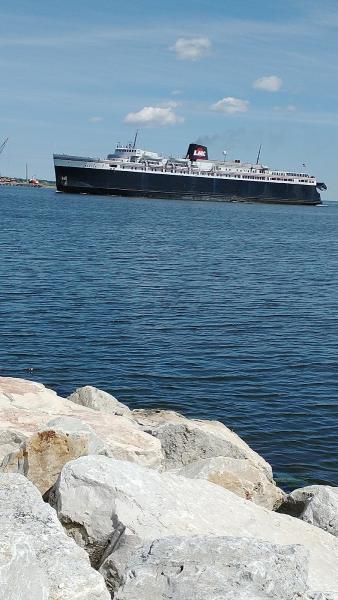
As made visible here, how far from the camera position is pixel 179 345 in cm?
1903

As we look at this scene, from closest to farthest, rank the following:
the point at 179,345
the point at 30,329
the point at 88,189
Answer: the point at 179,345 < the point at 30,329 < the point at 88,189

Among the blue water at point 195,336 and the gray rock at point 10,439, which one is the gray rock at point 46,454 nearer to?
the gray rock at point 10,439

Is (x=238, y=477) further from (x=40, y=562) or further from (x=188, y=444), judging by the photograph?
(x=40, y=562)

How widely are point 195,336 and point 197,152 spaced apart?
380 ft

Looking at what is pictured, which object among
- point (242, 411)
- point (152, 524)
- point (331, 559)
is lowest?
point (242, 411)

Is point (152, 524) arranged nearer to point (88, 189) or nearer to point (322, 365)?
point (322, 365)

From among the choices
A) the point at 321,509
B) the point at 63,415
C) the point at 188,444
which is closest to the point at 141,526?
the point at 321,509

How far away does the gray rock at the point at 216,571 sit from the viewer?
4266 mm

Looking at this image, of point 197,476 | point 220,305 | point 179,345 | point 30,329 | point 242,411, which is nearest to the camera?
point 197,476

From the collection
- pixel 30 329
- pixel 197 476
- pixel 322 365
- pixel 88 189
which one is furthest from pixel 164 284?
pixel 88 189

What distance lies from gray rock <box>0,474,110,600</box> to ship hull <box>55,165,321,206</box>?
382 feet

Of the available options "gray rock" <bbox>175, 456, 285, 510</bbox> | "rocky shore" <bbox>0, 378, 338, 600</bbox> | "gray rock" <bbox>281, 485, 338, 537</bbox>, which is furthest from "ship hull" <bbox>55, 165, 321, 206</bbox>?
"gray rock" <bbox>281, 485, 338, 537</bbox>

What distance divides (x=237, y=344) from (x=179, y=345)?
1458 mm

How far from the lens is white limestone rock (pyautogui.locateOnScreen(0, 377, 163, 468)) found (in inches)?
312
